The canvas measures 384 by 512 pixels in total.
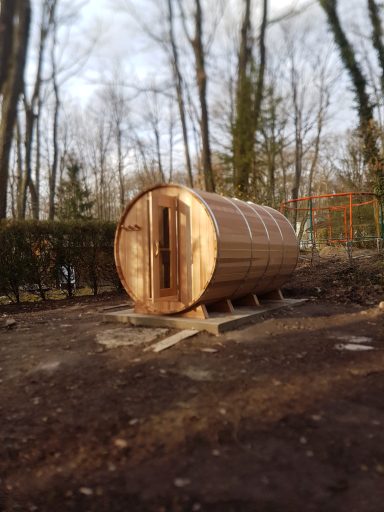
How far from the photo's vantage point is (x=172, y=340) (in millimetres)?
5945

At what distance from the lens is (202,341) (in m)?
5.99

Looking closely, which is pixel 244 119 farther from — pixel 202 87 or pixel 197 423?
pixel 197 423

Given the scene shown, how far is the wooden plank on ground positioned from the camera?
5603 mm

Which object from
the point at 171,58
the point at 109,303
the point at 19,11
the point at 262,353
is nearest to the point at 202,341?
the point at 262,353

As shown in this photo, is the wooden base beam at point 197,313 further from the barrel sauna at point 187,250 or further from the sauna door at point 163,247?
the sauna door at point 163,247

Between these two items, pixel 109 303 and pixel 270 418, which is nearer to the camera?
pixel 270 418

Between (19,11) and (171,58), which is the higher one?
(171,58)

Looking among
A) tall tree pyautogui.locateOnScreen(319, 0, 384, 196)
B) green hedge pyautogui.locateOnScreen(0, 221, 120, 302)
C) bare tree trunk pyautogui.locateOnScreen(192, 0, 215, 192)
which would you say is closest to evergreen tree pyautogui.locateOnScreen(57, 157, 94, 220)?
bare tree trunk pyautogui.locateOnScreen(192, 0, 215, 192)

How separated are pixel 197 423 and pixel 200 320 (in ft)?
11.2

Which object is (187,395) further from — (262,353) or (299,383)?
(262,353)

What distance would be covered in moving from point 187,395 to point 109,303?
658 cm

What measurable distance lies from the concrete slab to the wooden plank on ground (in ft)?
0.61

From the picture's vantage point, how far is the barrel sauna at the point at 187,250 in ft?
22.5

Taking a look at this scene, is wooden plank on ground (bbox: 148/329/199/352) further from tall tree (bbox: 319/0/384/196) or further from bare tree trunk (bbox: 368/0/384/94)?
bare tree trunk (bbox: 368/0/384/94)
